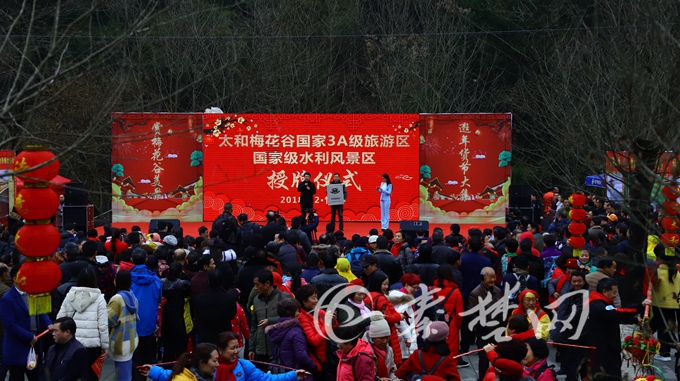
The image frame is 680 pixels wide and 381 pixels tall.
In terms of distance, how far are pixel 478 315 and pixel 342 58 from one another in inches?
992

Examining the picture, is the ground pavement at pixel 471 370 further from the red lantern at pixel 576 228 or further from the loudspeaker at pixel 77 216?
the loudspeaker at pixel 77 216

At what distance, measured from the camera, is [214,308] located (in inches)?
342

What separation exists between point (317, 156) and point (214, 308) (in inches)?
520

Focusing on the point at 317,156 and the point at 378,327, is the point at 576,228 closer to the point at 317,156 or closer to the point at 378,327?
the point at 378,327

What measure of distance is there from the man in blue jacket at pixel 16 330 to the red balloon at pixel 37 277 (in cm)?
35

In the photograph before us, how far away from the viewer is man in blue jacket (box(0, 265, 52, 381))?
8539mm

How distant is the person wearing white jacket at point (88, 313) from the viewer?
840 centimetres

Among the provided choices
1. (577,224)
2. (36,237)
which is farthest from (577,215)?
(36,237)

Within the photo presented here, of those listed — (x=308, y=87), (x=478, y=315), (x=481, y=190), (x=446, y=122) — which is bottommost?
(x=478, y=315)

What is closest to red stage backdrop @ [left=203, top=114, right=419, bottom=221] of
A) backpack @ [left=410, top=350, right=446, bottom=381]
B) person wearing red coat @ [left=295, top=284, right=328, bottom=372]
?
person wearing red coat @ [left=295, top=284, right=328, bottom=372]

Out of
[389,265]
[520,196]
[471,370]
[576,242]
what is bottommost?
[471,370]

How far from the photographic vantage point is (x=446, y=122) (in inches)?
860

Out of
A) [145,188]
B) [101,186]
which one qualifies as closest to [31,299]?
[145,188]

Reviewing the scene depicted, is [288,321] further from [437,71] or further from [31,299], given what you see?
[437,71]
